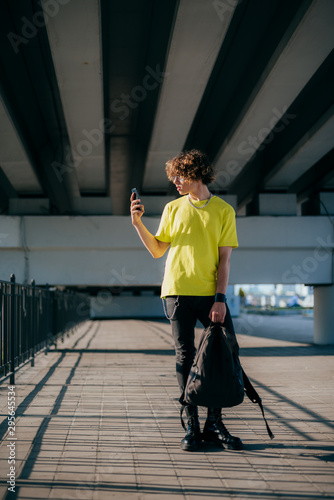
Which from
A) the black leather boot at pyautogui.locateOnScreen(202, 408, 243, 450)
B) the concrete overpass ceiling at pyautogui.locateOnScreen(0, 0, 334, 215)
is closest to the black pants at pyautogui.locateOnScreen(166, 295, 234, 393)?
the black leather boot at pyautogui.locateOnScreen(202, 408, 243, 450)

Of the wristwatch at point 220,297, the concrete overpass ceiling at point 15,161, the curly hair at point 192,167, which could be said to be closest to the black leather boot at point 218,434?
the wristwatch at point 220,297

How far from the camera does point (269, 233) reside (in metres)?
12.3

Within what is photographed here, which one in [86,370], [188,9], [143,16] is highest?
[143,16]

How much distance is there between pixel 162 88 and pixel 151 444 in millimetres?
5934

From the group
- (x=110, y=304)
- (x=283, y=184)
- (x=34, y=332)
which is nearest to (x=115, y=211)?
(x=283, y=184)

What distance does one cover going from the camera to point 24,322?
26.9 feet

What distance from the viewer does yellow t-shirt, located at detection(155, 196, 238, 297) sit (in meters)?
3.65

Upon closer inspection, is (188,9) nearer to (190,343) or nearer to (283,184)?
(190,343)

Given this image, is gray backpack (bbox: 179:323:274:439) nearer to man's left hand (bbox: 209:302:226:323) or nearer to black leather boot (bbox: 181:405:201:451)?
man's left hand (bbox: 209:302:226:323)

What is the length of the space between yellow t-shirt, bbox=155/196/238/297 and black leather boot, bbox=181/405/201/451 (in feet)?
2.69

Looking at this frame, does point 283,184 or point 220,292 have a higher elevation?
point 283,184

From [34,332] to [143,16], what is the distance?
536cm

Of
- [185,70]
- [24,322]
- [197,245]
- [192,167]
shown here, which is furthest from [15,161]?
[197,245]

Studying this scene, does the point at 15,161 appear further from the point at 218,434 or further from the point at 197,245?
the point at 218,434
